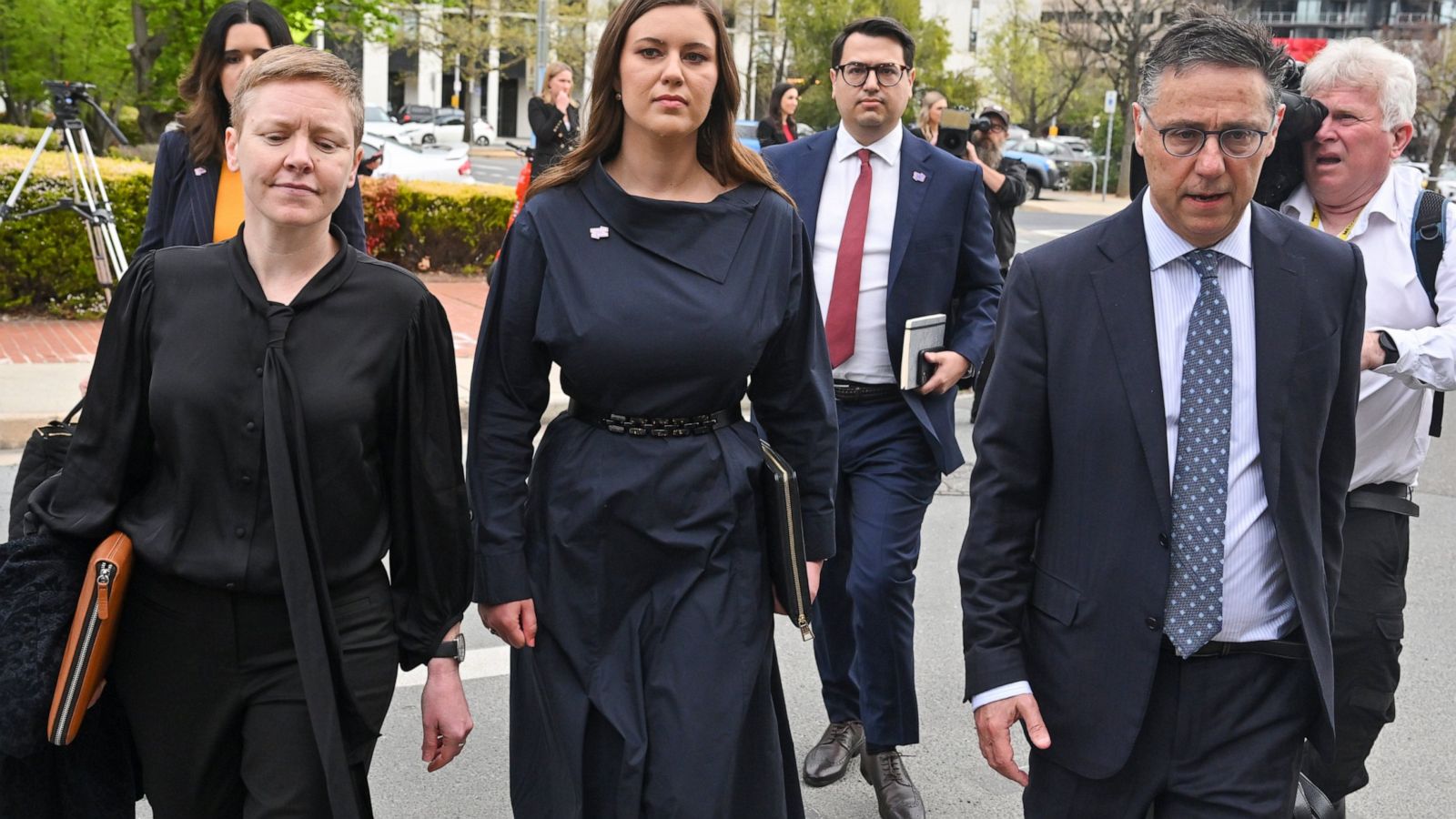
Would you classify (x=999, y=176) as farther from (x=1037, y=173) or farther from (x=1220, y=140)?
(x=1037, y=173)

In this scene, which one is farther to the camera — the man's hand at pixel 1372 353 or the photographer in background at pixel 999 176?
the photographer in background at pixel 999 176

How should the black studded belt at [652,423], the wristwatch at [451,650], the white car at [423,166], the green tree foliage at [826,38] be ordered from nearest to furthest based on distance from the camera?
the wristwatch at [451,650] < the black studded belt at [652,423] < the white car at [423,166] < the green tree foliage at [826,38]

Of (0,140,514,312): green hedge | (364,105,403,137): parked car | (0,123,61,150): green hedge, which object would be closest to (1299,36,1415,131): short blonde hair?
(0,140,514,312): green hedge

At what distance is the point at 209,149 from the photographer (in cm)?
432

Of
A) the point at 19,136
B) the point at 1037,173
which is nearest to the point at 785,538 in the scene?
the point at 19,136

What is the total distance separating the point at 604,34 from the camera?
3049 millimetres

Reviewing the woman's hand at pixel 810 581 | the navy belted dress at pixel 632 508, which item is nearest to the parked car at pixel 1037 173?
the woman's hand at pixel 810 581

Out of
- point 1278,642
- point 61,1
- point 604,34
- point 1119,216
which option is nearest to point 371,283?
point 604,34

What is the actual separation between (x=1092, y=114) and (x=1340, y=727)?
6411 cm

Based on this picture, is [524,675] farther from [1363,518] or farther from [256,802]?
[1363,518]

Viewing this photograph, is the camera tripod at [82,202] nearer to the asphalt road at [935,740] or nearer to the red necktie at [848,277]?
the asphalt road at [935,740]

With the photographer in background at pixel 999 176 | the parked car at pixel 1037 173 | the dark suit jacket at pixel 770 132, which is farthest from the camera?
the parked car at pixel 1037 173

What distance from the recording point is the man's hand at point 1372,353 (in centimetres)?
323

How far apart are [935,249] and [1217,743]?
2090 millimetres
